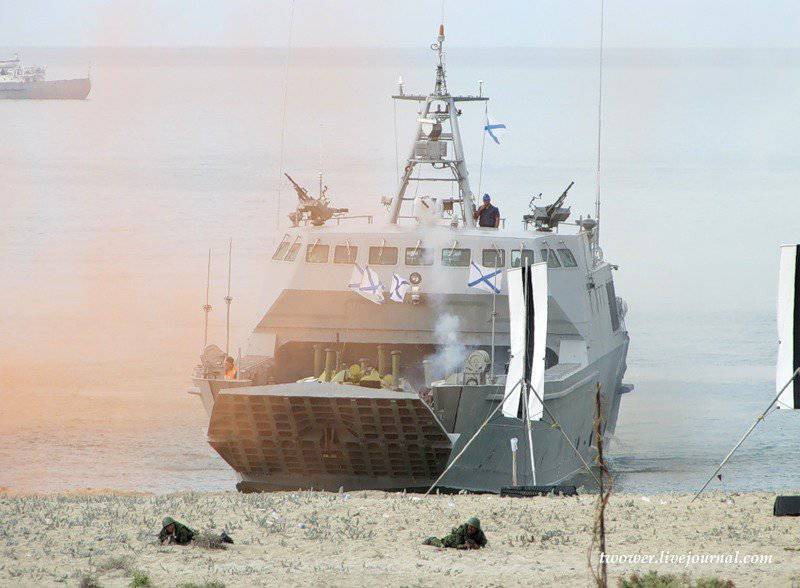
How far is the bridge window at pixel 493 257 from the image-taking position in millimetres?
25797

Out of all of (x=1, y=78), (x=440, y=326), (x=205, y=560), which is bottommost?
(x=205, y=560)

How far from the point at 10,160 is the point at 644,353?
7441 centimetres

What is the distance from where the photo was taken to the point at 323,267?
26016mm

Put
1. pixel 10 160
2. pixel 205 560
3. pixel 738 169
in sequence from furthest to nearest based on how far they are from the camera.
→ pixel 10 160 < pixel 738 169 < pixel 205 560

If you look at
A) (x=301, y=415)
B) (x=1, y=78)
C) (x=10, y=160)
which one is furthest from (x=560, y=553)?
(x=1, y=78)

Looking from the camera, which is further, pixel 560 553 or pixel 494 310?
pixel 494 310

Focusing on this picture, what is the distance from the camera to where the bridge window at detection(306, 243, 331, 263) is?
85.7 ft

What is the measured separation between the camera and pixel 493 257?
2589cm

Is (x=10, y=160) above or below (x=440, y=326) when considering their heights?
above

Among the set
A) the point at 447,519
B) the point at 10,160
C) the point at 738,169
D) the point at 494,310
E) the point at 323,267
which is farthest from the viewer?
the point at 10,160

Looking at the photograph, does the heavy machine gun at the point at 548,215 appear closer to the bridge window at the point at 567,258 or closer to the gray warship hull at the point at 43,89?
the bridge window at the point at 567,258

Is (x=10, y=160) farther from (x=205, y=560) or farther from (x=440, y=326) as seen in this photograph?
(x=205, y=560)

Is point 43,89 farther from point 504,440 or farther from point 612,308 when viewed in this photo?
point 504,440

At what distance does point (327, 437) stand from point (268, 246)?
42.3m
